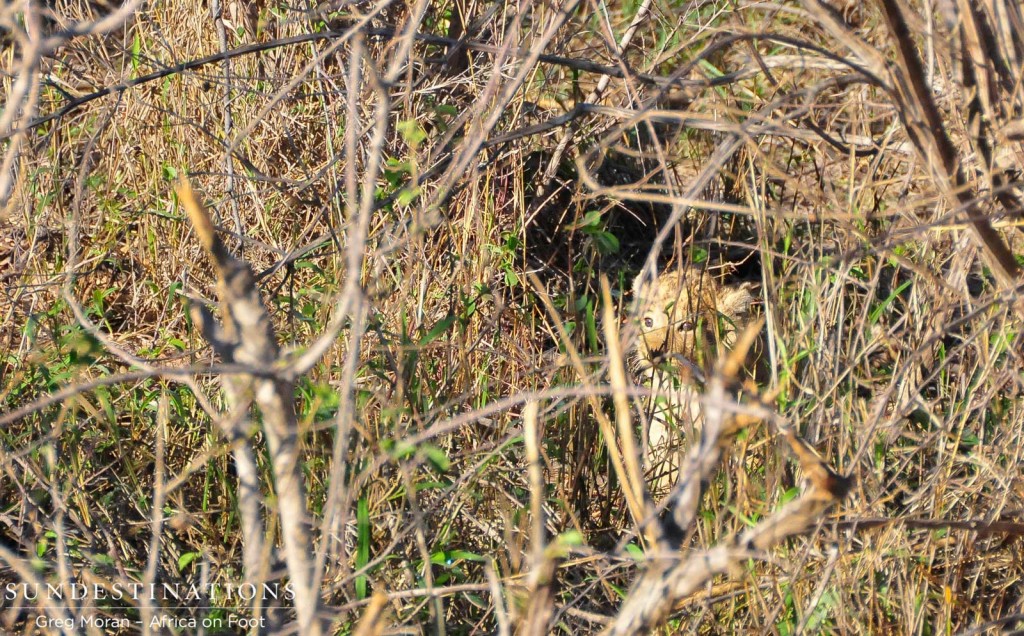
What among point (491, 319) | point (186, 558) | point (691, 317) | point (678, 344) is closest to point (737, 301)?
point (678, 344)

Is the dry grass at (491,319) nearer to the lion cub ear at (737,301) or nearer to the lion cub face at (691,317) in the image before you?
the lion cub face at (691,317)

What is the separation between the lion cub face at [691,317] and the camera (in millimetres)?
2559

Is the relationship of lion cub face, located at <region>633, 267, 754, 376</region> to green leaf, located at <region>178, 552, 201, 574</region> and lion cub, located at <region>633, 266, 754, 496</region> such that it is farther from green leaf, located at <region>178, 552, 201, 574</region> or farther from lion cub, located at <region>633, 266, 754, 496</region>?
green leaf, located at <region>178, 552, 201, 574</region>

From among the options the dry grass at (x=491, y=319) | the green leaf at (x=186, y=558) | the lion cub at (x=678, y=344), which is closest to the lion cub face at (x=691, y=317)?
the lion cub at (x=678, y=344)

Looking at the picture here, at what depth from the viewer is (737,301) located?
3.42 meters

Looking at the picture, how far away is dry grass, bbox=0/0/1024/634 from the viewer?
1887mm

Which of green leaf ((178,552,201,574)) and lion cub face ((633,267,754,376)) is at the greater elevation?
lion cub face ((633,267,754,376))

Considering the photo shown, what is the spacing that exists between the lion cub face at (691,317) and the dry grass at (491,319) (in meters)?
0.18

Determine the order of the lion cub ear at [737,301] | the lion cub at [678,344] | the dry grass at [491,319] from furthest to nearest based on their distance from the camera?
the lion cub ear at [737,301] < the lion cub at [678,344] < the dry grass at [491,319]

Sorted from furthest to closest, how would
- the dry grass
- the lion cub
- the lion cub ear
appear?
the lion cub ear → the lion cub → the dry grass

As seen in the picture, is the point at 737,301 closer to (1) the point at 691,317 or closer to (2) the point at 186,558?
(1) the point at 691,317

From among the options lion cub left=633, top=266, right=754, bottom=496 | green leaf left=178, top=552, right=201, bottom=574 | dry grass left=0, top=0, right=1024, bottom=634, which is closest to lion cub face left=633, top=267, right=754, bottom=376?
lion cub left=633, top=266, right=754, bottom=496

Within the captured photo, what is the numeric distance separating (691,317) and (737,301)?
827 mm

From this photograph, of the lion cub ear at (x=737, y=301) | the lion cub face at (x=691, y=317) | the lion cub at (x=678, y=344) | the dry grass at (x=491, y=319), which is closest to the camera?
the dry grass at (x=491, y=319)
